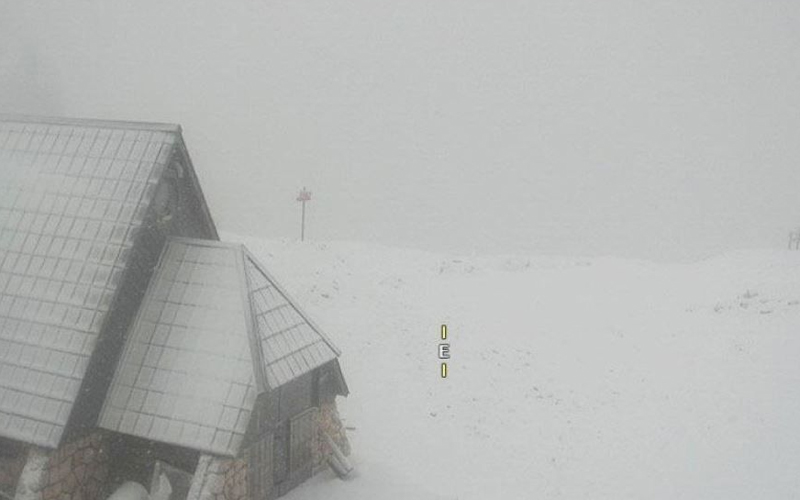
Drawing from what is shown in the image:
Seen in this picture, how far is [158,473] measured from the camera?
12.7 m

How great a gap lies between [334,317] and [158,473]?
14206 millimetres

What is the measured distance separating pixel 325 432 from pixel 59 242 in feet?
26.3

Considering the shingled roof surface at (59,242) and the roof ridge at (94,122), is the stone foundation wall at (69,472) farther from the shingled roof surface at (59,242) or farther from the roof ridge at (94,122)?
the roof ridge at (94,122)

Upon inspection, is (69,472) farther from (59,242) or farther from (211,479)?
(59,242)

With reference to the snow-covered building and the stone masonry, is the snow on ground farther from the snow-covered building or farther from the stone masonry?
the stone masonry

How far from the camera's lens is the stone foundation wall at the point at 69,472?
1133 centimetres

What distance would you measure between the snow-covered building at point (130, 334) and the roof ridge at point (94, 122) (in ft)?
0.15

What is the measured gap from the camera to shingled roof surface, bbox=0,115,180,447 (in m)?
11.7

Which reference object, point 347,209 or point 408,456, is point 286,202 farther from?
point 408,456

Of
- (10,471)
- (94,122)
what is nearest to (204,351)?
(10,471)

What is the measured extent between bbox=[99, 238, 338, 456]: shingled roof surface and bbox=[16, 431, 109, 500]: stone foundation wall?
2.30 feet

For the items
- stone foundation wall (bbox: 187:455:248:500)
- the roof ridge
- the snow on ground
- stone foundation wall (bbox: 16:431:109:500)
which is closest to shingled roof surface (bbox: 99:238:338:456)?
Result: stone foundation wall (bbox: 187:455:248:500)

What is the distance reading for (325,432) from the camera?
15.9 meters

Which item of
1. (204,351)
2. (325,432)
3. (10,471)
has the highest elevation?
(204,351)
